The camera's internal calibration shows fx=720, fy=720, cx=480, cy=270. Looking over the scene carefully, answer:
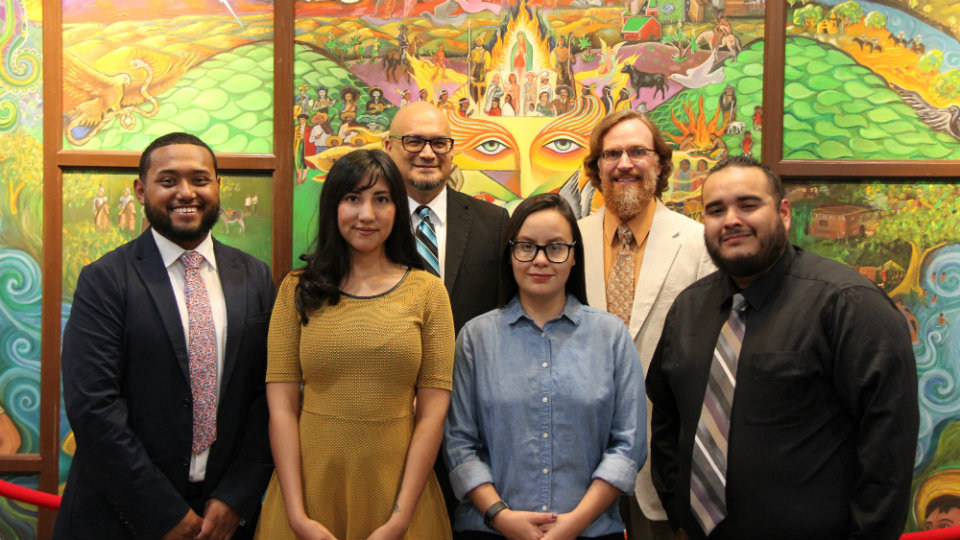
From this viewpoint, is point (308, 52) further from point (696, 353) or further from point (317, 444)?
point (696, 353)

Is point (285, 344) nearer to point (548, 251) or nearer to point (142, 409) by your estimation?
point (142, 409)

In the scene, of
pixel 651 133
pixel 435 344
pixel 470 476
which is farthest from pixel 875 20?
pixel 470 476

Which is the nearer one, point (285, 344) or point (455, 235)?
point (285, 344)

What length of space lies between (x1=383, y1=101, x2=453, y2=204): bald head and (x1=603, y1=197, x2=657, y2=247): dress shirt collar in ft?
2.18

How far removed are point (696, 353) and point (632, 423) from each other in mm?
287

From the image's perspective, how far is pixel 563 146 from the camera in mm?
3430

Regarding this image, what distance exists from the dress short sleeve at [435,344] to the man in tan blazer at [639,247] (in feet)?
2.52

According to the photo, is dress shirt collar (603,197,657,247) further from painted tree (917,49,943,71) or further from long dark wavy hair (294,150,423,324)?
painted tree (917,49,943,71)

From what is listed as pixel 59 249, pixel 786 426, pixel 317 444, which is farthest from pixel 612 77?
pixel 59 249

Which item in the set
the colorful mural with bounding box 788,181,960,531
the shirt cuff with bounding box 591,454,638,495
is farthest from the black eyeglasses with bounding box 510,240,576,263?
the colorful mural with bounding box 788,181,960,531

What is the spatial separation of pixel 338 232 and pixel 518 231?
542 mm

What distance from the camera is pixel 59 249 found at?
11.0 feet

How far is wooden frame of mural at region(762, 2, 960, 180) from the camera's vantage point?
3336mm

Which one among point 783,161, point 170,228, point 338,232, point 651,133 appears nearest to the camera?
point 338,232
